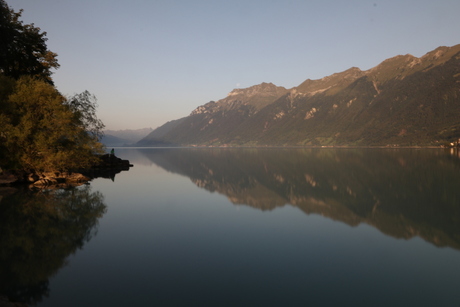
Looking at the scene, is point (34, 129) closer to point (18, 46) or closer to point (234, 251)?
point (18, 46)

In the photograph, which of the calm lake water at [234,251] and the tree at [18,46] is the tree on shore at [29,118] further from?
the calm lake water at [234,251]

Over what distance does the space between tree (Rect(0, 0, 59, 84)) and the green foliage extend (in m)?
8.19

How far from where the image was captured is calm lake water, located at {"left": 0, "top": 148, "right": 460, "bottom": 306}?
11062 mm

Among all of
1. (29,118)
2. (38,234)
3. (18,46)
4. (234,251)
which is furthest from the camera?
(18,46)

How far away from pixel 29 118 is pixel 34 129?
1.65 m

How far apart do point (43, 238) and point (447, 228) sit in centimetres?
2571

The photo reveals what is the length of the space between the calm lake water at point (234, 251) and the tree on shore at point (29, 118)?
13.8 m

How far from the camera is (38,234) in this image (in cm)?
1898

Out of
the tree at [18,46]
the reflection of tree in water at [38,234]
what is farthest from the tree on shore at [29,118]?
the reflection of tree in water at [38,234]

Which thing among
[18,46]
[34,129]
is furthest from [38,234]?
[18,46]

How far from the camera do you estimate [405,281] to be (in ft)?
39.3

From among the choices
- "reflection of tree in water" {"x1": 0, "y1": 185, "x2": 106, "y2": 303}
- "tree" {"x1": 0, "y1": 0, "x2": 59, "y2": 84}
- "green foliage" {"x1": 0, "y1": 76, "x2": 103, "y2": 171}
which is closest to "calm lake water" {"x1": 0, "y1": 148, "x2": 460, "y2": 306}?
"reflection of tree in water" {"x1": 0, "y1": 185, "x2": 106, "y2": 303}

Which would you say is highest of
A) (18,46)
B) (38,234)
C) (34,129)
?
(18,46)

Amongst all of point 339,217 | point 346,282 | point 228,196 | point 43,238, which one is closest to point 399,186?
point 339,217
